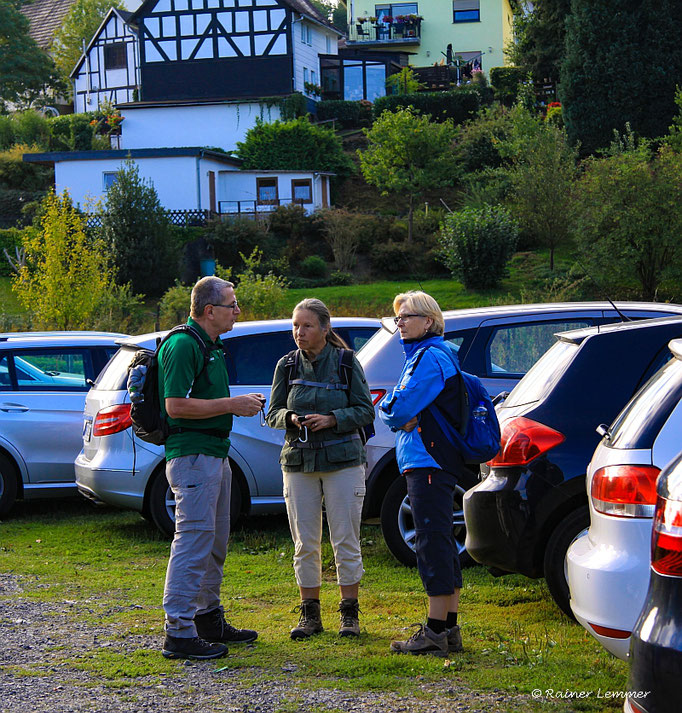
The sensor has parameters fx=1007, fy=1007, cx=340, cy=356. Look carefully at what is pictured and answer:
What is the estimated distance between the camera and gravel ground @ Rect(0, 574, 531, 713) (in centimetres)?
447

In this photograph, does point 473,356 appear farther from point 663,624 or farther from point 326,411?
point 663,624

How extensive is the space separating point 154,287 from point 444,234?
11.5 metres

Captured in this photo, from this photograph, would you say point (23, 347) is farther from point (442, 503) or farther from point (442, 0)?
point (442, 0)

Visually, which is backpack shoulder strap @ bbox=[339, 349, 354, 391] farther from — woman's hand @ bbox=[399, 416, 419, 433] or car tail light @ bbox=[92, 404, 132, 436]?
car tail light @ bbox=[92, 404, 132, 436]

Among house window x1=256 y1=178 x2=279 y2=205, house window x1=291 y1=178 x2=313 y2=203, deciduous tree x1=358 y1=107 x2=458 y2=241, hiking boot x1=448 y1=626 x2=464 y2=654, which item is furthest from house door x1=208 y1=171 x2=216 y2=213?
hiking boot x1=448 y1=626 x2=464 y2=654

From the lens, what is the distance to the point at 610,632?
3.95 metres

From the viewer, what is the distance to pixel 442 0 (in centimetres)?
6694

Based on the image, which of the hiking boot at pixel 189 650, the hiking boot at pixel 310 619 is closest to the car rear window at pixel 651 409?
the hiking boot at pixel 310 619

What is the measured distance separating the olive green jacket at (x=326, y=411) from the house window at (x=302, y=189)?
138ft

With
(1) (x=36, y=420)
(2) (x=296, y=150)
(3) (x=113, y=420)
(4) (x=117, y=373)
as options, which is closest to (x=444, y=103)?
(2) (x=296, y=150)

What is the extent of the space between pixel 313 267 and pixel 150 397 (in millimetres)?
34100

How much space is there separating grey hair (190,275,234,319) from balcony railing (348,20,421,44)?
63630 mm

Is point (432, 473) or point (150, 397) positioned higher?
point (150, 397)

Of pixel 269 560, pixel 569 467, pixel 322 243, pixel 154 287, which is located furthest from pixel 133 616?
pixel 322 243
